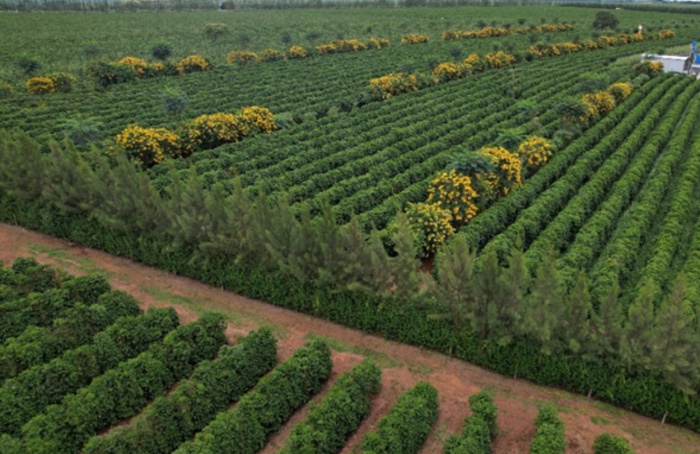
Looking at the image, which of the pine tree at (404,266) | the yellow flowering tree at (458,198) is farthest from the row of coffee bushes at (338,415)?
the yellow flowering tree at (458,198)

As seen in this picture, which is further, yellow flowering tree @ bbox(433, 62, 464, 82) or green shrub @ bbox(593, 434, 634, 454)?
yellow flowering tree @ bbox(433, 62, 464, 82)

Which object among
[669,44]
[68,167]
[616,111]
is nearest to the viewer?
[68,167]

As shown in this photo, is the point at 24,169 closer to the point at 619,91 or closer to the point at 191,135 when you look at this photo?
the point at 191,135

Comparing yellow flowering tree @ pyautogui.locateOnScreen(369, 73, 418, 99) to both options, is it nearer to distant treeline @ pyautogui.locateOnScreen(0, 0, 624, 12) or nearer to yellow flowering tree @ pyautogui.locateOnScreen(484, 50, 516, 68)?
yellow flowering tree @ pyautogui.locateOnScreen(484, 50, 516, 68)

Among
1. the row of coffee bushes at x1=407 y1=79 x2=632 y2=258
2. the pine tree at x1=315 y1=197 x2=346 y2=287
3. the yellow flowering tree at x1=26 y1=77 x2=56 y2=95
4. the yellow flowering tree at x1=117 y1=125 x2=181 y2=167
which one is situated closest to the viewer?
the pine tree at x1=315 y1=197 x2=346 y2=287

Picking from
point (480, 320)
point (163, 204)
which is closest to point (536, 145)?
point (480, 320)

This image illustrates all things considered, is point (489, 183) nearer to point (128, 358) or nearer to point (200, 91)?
point (128, 358)

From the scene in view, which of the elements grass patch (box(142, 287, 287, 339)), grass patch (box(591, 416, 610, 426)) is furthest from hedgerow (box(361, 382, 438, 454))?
grass patch (box(142, 287, 287, 339))
